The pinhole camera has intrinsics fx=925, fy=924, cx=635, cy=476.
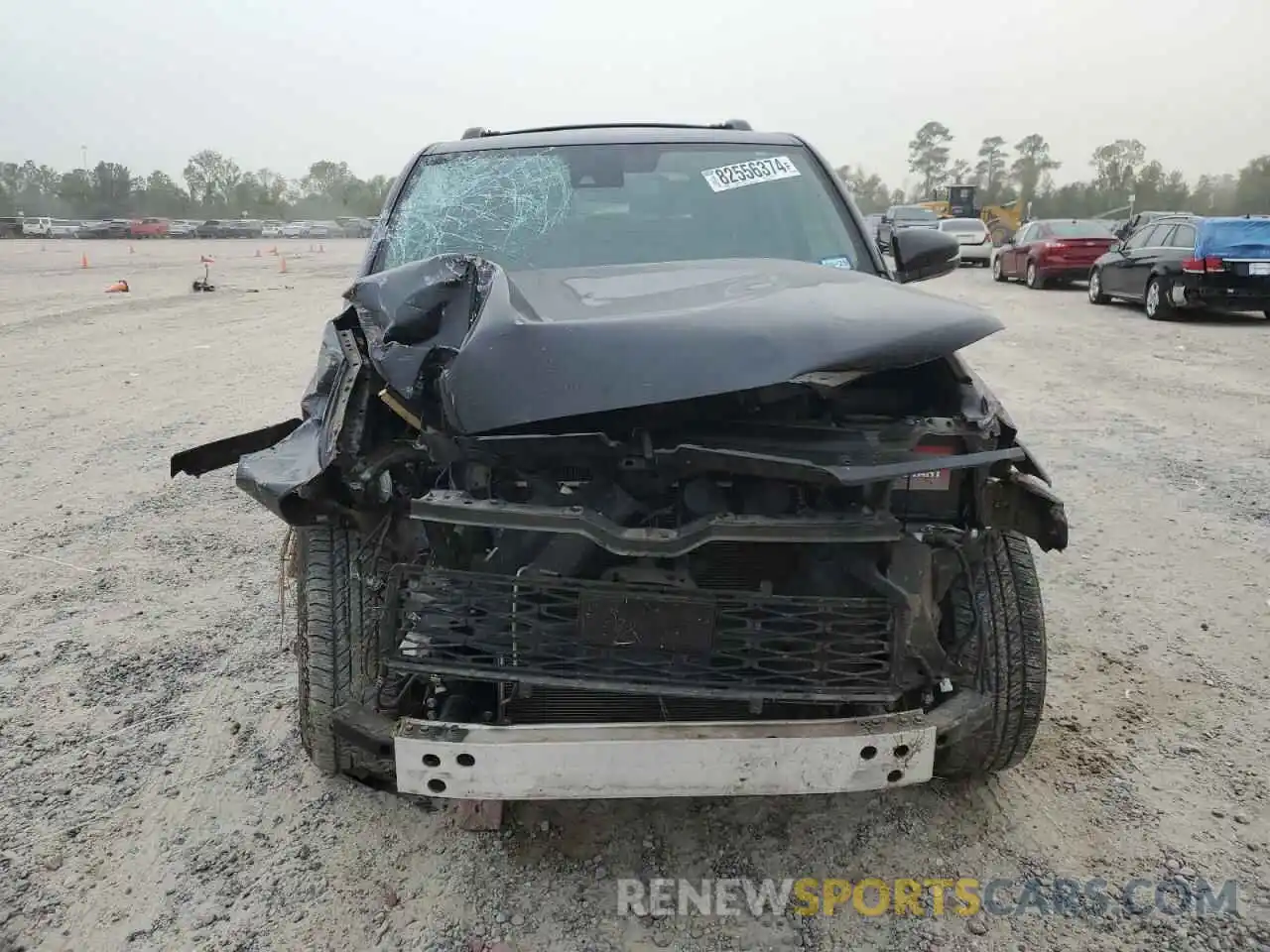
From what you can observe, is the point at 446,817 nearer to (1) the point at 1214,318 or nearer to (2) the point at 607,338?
(2) the point at 607,338

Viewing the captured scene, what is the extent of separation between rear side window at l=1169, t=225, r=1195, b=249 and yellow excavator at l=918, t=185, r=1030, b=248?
20.7 m

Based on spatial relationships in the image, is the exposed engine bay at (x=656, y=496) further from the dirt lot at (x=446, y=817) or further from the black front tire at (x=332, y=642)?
the dirt lot at (x=446, y=817)

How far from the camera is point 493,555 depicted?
2.31 meters

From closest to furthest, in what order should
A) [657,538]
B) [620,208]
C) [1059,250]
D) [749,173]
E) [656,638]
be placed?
[657,538], [656,638], [620,208], [749,173], [1059,250]

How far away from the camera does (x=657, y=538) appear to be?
199 cm

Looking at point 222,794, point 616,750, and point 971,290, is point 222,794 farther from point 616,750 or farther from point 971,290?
point 971,290

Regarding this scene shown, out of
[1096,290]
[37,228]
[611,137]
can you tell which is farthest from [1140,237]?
[37,228]

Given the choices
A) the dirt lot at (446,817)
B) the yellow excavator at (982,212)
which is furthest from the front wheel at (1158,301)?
the yellow excavator at (982,212)

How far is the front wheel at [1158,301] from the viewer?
1243 cm

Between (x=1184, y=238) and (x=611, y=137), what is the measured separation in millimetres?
11479

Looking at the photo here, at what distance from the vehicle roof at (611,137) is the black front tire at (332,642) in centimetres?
197

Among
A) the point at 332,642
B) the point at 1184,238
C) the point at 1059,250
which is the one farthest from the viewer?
the point at 1059,250

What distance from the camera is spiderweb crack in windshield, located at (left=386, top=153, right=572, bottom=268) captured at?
3.32 metres

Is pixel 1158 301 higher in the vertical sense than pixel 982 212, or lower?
lower
